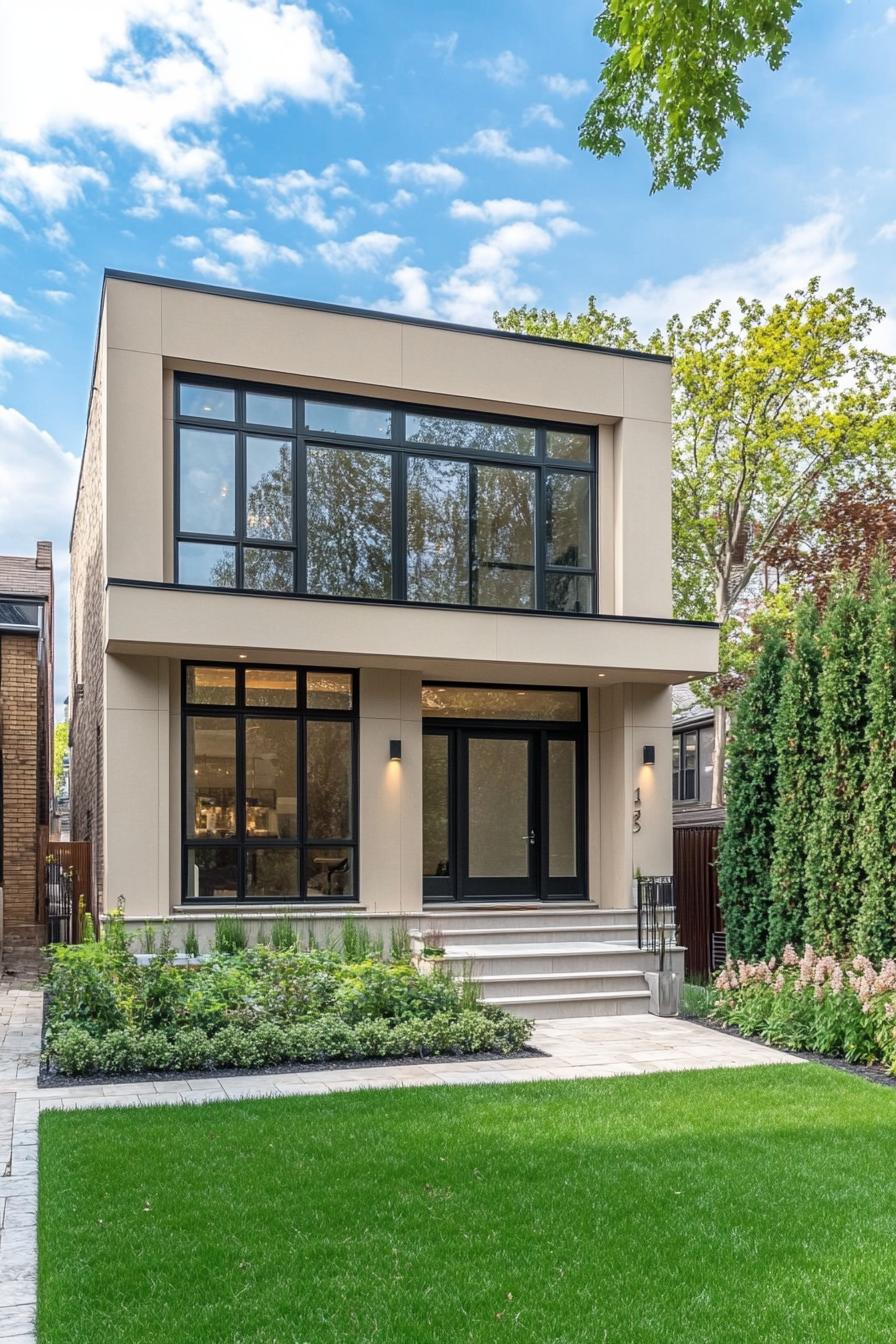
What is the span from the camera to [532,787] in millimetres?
12828

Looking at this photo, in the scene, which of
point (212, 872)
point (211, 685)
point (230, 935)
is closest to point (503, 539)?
point (211, 685)

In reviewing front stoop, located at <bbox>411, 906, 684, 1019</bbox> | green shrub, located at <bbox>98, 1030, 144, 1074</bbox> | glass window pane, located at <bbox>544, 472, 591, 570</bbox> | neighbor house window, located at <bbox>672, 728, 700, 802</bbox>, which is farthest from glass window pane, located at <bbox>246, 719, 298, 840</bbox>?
neighbor house window, located at <bbox>672, 728, 700, 802</bbox>

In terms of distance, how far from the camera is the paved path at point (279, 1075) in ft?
14.9

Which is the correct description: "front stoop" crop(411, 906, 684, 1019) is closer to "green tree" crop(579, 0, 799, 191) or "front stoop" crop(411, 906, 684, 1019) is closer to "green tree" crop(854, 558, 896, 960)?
"green tree" crop(854, 558, 896, 960)

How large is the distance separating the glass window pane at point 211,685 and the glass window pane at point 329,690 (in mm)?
863

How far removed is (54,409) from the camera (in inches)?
901

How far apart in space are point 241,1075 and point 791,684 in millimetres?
6195

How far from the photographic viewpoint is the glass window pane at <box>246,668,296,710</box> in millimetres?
11461

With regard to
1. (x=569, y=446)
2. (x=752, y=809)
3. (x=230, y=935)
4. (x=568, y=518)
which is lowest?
(x=230, y=935)

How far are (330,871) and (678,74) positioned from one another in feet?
28.0

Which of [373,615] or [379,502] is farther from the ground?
[379,502]

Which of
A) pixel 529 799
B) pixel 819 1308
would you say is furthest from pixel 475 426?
pixel 819 1308

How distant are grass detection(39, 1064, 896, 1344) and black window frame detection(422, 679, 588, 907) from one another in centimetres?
571

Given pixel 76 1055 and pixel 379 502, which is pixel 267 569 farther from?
pixel 76 1055
